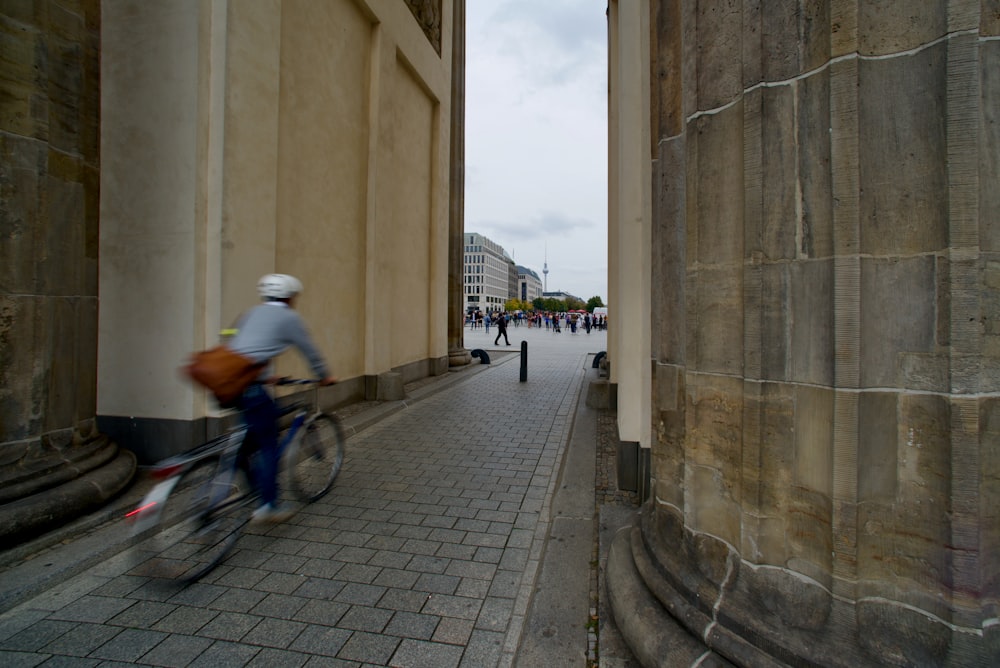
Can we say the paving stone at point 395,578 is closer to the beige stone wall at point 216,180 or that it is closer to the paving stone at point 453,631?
the paving stone at point 453,631

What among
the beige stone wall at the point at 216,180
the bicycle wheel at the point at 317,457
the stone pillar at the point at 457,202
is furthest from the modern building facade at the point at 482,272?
the bicycle wheel at the point at 317,457

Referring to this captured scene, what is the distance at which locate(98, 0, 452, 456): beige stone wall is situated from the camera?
5141 mm

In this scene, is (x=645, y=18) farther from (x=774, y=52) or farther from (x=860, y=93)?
(x=860, y=93)

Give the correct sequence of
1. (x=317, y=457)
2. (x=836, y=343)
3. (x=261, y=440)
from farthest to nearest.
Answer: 1. (x=317, y=457)
2. (x=261, y=440)
3. (x=836, y=343)

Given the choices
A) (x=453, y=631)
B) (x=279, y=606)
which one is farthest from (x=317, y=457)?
(x=453, y=631)

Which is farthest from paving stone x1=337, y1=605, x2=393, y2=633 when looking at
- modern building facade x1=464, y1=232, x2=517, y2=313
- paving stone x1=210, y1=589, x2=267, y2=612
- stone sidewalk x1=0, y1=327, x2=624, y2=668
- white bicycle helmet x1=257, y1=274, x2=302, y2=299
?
modern building facade x1=464, y1=232, x2=517, y2=313

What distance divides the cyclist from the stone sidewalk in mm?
452

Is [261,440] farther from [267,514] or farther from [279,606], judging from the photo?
[279,606]

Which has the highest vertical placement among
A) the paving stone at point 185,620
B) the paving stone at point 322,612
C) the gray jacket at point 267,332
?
the gray jacket at point 267,332

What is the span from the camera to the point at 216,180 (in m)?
5.31

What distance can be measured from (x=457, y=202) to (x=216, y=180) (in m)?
9.77

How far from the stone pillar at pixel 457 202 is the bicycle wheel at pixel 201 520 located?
421 inches

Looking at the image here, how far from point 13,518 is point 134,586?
42.1 inches

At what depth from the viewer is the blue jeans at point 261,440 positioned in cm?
352
